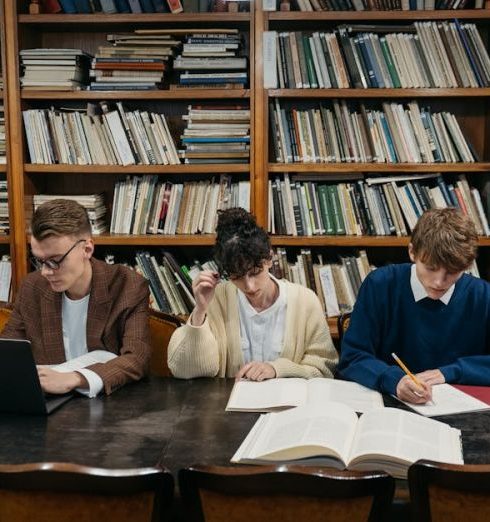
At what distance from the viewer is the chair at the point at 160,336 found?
2.43m

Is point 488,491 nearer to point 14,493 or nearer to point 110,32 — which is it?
point 14,493

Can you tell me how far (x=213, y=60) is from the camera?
309 centimetres

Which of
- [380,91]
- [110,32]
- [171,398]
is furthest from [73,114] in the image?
[171,398]

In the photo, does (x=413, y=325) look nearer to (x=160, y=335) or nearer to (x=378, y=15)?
(x=160, y=335)

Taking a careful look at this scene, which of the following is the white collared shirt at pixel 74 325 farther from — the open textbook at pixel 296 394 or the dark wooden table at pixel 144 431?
the open textbook at pixel 296 394

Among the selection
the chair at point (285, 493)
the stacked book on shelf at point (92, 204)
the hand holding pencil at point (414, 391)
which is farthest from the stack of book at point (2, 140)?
the chair at point (285, 493)

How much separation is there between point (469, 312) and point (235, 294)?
74cm

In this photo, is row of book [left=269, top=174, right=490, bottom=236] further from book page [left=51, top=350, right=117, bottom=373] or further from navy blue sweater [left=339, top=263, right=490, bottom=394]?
book page [left=51, top=350, right=117, bottom=373]

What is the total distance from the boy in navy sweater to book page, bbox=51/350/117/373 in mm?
720

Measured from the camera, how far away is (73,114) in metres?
3.19

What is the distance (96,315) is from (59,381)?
1.18 feet

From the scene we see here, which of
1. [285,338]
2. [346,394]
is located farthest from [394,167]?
[346,394]

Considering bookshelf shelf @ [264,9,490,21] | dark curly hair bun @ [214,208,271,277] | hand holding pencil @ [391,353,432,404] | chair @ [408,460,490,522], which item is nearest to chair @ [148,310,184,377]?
dark curly hair bun @ [214,208,271,277]

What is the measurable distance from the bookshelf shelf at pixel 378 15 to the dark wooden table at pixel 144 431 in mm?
1829
